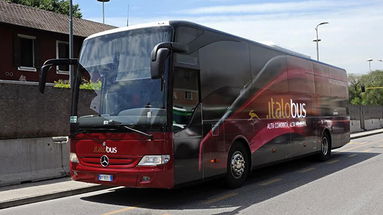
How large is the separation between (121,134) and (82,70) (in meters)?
1.64

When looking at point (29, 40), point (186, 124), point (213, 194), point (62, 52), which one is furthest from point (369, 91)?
point (186, 124)

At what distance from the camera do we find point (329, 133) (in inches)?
576

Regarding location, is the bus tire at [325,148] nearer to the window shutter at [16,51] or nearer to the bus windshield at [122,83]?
the bus windshield at [122,83]

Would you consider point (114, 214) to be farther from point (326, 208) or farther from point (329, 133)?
point (329, 133)

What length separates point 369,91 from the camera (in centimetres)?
7769

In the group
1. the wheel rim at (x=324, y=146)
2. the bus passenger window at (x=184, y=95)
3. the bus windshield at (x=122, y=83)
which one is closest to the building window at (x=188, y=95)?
the bus passenger window at (x=184, y=95)

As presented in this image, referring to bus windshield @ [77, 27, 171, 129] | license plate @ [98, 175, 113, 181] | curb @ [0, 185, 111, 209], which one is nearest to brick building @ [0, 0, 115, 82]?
curb @ [0, 185, 111, 209]

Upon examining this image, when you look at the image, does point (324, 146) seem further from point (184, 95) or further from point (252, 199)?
point (184, 95)

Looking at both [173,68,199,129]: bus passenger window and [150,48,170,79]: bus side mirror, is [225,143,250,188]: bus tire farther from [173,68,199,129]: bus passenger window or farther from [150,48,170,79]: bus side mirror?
[150,48,170,79]: bus side mirror

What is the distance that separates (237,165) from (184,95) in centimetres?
239

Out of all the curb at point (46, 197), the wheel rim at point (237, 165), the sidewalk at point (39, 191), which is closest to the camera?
the curb at point (46, 197)

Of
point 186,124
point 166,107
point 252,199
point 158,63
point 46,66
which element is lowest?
point 252,199

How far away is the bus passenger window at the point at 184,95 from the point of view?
24.5 feet

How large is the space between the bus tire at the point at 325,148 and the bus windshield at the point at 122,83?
331 inches
